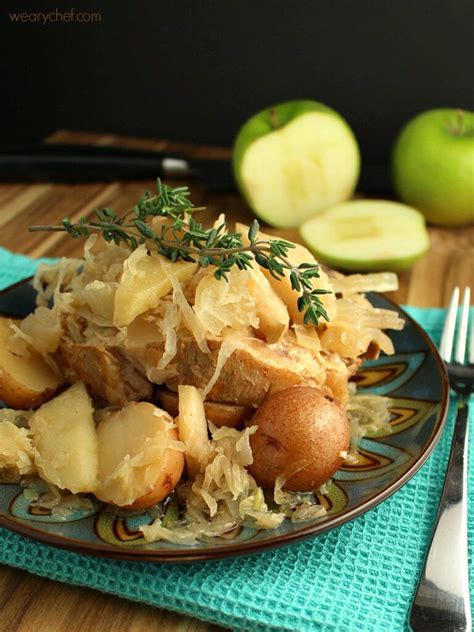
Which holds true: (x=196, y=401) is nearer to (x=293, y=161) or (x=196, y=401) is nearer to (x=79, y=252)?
(x=79, y=252)

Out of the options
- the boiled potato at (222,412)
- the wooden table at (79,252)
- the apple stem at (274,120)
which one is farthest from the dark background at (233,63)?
the boiled potato at (222,412)

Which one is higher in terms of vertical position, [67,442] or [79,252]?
[67,442]

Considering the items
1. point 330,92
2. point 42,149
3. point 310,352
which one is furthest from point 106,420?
point 330,92

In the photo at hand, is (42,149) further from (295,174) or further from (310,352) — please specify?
(310,352)

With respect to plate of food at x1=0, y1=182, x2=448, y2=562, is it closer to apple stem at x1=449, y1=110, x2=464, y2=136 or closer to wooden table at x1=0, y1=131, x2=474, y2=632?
wooden table at x1=0, y1=131, x2=474, y2=632

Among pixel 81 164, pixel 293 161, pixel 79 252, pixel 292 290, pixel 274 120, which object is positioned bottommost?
pixel 79 252

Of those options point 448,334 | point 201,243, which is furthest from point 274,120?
point 201,243

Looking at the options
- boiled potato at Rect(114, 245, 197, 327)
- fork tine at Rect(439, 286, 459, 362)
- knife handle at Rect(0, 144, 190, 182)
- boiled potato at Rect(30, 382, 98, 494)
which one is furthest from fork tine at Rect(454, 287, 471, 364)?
knife handle at Rect(0, 144, 190, 182)

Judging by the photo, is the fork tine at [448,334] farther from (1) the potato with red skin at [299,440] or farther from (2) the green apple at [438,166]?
(2) the green apple at [438,166]
